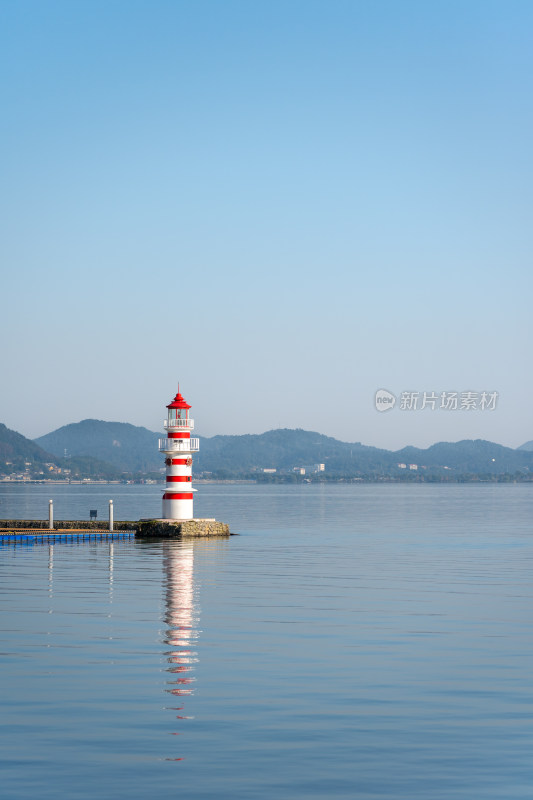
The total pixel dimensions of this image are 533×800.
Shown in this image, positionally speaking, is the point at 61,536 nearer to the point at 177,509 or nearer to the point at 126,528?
the point at 126,528

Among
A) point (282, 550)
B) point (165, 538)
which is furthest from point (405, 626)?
point (165, 538)

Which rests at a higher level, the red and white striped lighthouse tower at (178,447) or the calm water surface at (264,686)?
the red and white striped lighthouse tower at (178,447)

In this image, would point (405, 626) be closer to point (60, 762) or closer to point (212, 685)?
point (212, 685)

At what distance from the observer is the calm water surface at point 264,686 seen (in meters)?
13.8

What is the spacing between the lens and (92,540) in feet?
205

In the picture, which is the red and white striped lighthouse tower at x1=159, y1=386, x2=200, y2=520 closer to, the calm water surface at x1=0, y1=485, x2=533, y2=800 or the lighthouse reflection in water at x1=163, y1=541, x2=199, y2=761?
the lighthouse reflection in water at x1=163, y1=541, x2=199, y2=761

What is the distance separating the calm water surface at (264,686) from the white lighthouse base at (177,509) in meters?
21.4

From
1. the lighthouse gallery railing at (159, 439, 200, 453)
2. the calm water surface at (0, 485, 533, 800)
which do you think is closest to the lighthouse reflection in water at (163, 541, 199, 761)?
the calm water surface at (0, 485, 533, 800)

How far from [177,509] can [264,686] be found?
43986 millimetres

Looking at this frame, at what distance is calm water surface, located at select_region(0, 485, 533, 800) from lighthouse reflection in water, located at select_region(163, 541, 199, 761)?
0.07 metres

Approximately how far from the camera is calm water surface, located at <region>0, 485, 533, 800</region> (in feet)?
45.1

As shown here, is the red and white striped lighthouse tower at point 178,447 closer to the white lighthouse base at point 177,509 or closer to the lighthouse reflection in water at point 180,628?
the white lighthouse base at point 177,509

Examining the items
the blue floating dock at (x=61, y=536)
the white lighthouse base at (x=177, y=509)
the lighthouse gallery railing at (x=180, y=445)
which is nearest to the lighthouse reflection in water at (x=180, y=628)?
the lighthouse gallery railing at (x=180, y=445)

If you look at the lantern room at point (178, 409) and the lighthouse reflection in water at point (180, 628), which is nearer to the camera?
the lighthouse reflection in water at point (180, 628)
